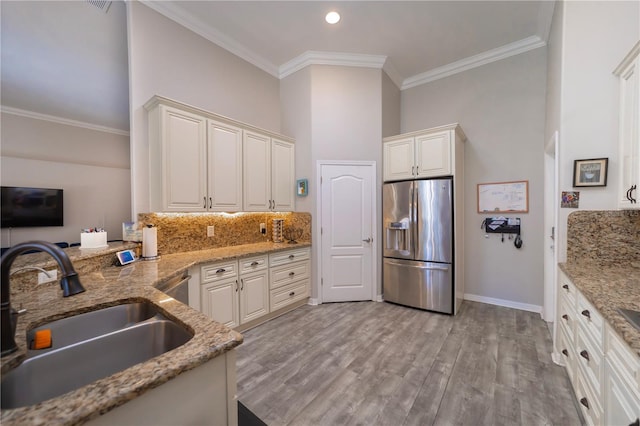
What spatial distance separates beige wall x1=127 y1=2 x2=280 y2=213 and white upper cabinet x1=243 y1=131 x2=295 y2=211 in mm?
558

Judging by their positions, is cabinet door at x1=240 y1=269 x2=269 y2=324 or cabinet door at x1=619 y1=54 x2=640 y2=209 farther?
cabinet door at x1=240 y1=269 x2=269 y2=324

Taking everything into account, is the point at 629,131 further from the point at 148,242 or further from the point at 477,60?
the point at 148,242

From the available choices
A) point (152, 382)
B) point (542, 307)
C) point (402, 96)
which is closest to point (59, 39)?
point (152, 382)

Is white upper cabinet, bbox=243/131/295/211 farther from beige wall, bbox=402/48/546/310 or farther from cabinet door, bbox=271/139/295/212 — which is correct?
beige wall, bbox=402/48/546/310

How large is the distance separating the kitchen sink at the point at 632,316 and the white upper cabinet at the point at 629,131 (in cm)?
81

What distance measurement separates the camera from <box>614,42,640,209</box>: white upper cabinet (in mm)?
1574

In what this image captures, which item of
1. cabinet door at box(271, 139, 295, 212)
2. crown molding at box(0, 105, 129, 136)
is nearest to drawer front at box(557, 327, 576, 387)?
cabinet door at box(271, 139, 295, 212)

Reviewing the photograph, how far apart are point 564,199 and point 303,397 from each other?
8.72 feet

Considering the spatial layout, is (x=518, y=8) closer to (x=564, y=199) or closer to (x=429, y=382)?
(x=564, y=199)

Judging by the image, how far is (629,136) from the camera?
1.69 m

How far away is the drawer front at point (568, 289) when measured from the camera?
1.73 m

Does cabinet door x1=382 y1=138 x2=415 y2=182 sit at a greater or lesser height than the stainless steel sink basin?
greater

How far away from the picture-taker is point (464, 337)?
267cm

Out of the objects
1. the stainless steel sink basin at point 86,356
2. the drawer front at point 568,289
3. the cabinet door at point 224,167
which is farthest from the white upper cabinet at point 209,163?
the drawer front at point 568,289
